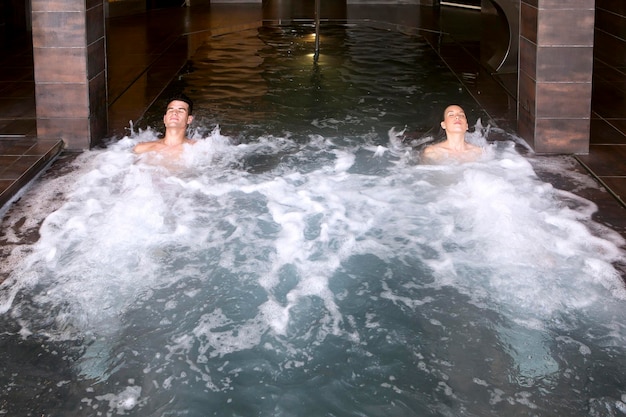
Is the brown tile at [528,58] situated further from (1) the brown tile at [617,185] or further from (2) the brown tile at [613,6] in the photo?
(2) the brown tile at [613,6]

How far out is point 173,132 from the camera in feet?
18.0

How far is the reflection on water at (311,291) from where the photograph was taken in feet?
9.32

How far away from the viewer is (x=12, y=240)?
13.4ft

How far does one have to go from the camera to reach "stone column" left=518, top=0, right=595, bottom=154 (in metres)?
5.44

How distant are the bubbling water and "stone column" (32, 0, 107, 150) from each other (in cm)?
55

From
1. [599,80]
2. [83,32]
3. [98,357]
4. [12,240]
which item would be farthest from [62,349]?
[599,80]

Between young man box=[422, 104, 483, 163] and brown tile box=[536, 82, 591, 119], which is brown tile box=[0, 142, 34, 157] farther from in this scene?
brown tile box=[536, 82, 591, 119]

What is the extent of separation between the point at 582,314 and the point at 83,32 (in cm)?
378

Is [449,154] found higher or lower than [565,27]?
lower

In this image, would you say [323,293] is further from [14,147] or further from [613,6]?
[613,6]

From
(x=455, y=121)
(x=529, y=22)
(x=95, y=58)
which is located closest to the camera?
(x=455, y=121)

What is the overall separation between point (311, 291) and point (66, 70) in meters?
2.89

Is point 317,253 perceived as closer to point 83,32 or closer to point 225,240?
point 225,240

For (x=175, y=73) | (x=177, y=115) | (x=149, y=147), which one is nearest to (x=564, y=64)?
(x=177, y=115)
